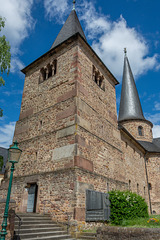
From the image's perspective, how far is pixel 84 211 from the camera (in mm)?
8734

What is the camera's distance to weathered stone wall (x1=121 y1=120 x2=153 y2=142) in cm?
2697

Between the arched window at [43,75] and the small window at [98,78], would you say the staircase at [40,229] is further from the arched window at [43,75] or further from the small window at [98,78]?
the small window at [98,78]

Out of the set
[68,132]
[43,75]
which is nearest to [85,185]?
[68,132]

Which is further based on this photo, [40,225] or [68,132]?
[68,132]

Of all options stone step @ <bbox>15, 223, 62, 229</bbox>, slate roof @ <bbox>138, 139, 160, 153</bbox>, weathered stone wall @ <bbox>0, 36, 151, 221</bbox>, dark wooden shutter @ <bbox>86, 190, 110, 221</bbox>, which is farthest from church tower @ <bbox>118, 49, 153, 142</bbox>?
stone step @ <bbox>15, 223, 62, 229</bbox>

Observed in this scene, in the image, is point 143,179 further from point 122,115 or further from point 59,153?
point 59,153

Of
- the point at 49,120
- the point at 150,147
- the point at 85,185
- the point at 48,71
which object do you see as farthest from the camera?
the point at 150,147

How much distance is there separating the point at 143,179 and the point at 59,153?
546 inches

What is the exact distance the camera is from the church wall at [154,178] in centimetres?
2114

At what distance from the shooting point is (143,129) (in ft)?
89.7

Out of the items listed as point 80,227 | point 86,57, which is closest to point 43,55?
point 86,57

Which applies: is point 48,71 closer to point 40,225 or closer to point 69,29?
point 69,29

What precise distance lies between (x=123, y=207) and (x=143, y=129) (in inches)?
742

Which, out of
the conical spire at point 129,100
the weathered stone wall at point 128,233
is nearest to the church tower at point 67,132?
the weathered stone wall at point 128,233
